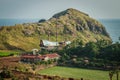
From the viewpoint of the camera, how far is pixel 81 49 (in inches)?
3878

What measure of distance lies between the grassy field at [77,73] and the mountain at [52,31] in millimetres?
37267

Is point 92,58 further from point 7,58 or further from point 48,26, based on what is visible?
point 48,26

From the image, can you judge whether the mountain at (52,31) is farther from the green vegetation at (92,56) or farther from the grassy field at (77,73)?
the grassy field at (77,73)

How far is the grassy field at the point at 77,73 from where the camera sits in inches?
2875

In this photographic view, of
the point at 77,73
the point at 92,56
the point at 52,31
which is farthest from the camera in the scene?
the point at 52,31

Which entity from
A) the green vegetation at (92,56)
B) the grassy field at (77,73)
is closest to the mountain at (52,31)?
the green vegetation at (92,56)

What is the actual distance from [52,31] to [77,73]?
6646 cm

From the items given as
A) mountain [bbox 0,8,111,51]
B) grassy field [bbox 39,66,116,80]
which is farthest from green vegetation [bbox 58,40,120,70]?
mountain [bbox 0,8,111,51]

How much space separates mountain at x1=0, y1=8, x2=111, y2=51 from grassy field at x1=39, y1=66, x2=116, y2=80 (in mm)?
37267

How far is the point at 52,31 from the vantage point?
14200 centimetres

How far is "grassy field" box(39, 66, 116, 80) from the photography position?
73.0m

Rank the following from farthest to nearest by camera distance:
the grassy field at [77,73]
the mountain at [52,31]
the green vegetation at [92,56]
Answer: the mountain at [52,31], the green vegetation at [92,56], the grassy field at [77,73]

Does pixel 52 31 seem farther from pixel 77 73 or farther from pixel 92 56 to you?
pixel 77 73

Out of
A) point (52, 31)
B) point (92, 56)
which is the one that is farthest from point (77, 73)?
point (52, 31)
